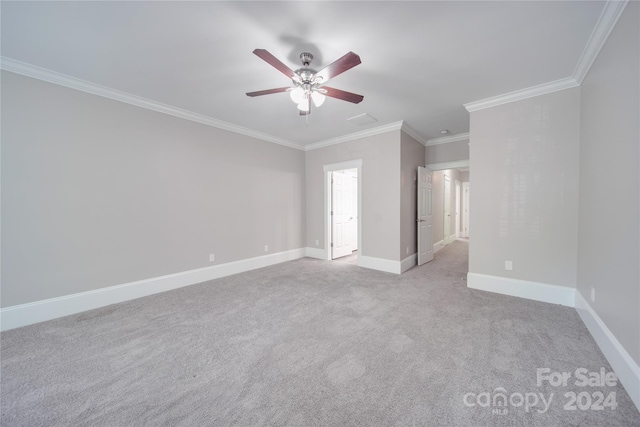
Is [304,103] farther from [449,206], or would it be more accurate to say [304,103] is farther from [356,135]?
[449,206]

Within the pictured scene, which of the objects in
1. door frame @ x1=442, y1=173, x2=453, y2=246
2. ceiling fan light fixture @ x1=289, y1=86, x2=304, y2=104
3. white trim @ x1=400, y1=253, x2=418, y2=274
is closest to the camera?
ceiling fan light fixture @ x1=289, y1=86, x2=304, y2=104

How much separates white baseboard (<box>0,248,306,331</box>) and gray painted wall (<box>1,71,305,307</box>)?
76 mm

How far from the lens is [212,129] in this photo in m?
3.93

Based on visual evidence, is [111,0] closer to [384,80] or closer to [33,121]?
[33,121]

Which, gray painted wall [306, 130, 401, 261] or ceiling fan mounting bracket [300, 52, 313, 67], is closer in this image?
ceiling fan mounting bracket [300, 52, 313, 67]

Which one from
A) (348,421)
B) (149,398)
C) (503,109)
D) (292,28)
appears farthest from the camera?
(503,109)

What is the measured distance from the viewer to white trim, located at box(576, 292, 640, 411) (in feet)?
4.72

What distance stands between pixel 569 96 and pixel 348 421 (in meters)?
4.06

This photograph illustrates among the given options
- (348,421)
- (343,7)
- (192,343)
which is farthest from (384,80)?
(192,343)

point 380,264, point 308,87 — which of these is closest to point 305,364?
point 308,87

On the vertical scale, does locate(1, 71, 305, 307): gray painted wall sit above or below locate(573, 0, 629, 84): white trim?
below

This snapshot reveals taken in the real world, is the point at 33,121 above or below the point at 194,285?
above

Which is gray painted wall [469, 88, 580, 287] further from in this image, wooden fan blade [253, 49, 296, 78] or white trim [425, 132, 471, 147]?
wooden fan blade [253, 49, 296, 78]

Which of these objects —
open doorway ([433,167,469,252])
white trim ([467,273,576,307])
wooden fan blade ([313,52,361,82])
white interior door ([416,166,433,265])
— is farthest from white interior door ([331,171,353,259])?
wooden fan blade ([313,52,361,82])
